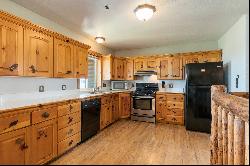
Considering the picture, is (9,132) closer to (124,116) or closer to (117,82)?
(124,116)

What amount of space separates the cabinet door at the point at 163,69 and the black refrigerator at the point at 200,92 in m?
0.86

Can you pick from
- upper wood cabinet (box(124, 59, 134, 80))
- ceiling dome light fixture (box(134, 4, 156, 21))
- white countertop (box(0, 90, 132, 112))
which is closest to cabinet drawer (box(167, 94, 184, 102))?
upper wood cabinet (box(124, 59, 134, 80))

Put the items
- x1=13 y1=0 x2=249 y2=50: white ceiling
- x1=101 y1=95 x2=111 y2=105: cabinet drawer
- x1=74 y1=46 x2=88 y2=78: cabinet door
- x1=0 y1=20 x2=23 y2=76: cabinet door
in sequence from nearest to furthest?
x1=0 y1=20 x2=23 y2=76: cabinet door → x1=13 y1=0 x2=249 y2=50: white ceiling → x1=74 y1=46 x2=88 y2=78: cabinet door → x1=101 y1=95 x2=111 y2=105: cabinet drawer

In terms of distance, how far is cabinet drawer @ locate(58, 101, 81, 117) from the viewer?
249cm

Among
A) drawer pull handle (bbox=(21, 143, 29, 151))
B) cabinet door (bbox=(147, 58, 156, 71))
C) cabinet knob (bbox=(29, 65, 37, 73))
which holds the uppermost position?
cabinet door (bbox=(147, 58, 156, 71))

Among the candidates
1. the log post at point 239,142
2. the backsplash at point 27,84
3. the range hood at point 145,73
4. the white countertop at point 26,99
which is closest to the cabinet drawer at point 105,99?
the backsplash at point 27,84

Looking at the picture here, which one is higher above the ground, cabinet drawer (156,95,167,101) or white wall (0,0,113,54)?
white wall (0,0,113,54)

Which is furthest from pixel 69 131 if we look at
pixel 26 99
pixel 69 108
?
pixel 26 99

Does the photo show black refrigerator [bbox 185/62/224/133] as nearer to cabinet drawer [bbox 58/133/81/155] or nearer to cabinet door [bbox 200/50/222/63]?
cabinet door [bbox 200/50/222/63]

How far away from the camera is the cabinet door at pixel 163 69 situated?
15.8 ft

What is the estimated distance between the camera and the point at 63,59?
117 inches

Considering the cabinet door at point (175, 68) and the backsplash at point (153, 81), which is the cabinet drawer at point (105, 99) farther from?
the cabinet door at point (175, 68)

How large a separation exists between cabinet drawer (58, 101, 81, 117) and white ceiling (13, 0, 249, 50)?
4.96 ft

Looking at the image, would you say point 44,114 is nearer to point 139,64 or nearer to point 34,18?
point 34,18
